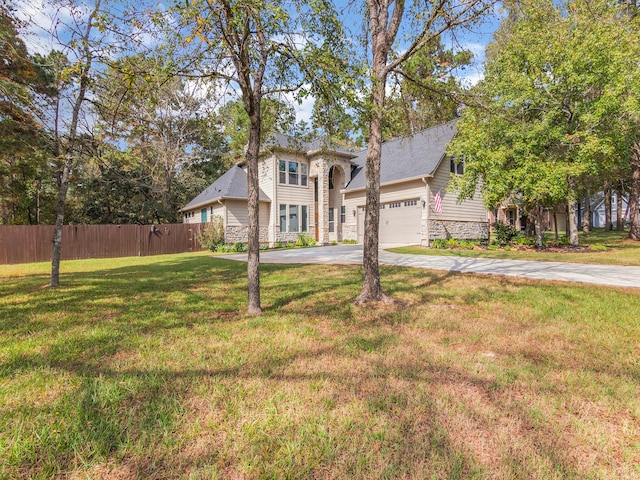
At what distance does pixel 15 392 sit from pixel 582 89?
57.3 ft

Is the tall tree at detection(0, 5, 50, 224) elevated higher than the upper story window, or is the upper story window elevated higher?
the upper story window

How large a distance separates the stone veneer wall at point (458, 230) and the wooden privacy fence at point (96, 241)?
45.6 ft

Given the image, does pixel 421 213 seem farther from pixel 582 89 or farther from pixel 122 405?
pixel 122 405

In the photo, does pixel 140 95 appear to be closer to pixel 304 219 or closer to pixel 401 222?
pixel 401 222

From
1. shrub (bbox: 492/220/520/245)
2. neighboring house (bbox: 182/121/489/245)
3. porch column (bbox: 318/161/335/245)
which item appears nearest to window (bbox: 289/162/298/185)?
neighboring house (bbox: 182/121/489/245)

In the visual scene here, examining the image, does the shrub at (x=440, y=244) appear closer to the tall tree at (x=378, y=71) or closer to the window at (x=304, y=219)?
the window at (x=304, y=219)

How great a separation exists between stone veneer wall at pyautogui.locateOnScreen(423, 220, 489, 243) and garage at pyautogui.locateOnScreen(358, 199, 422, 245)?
2.56ft

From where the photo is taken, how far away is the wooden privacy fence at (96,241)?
48.1 feet

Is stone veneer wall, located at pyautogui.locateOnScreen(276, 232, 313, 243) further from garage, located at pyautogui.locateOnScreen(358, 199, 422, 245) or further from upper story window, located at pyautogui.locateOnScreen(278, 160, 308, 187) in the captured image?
garage, located at pyautogui.locateOnScreen(358, 199, 422, 245)

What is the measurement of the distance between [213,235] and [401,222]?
11.0 meters

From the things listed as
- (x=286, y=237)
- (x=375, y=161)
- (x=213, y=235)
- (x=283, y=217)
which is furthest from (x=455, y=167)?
(x=213, y=235)

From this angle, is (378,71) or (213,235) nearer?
(378,71)

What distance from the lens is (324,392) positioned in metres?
2.49

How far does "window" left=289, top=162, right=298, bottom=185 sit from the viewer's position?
19.9 meters
